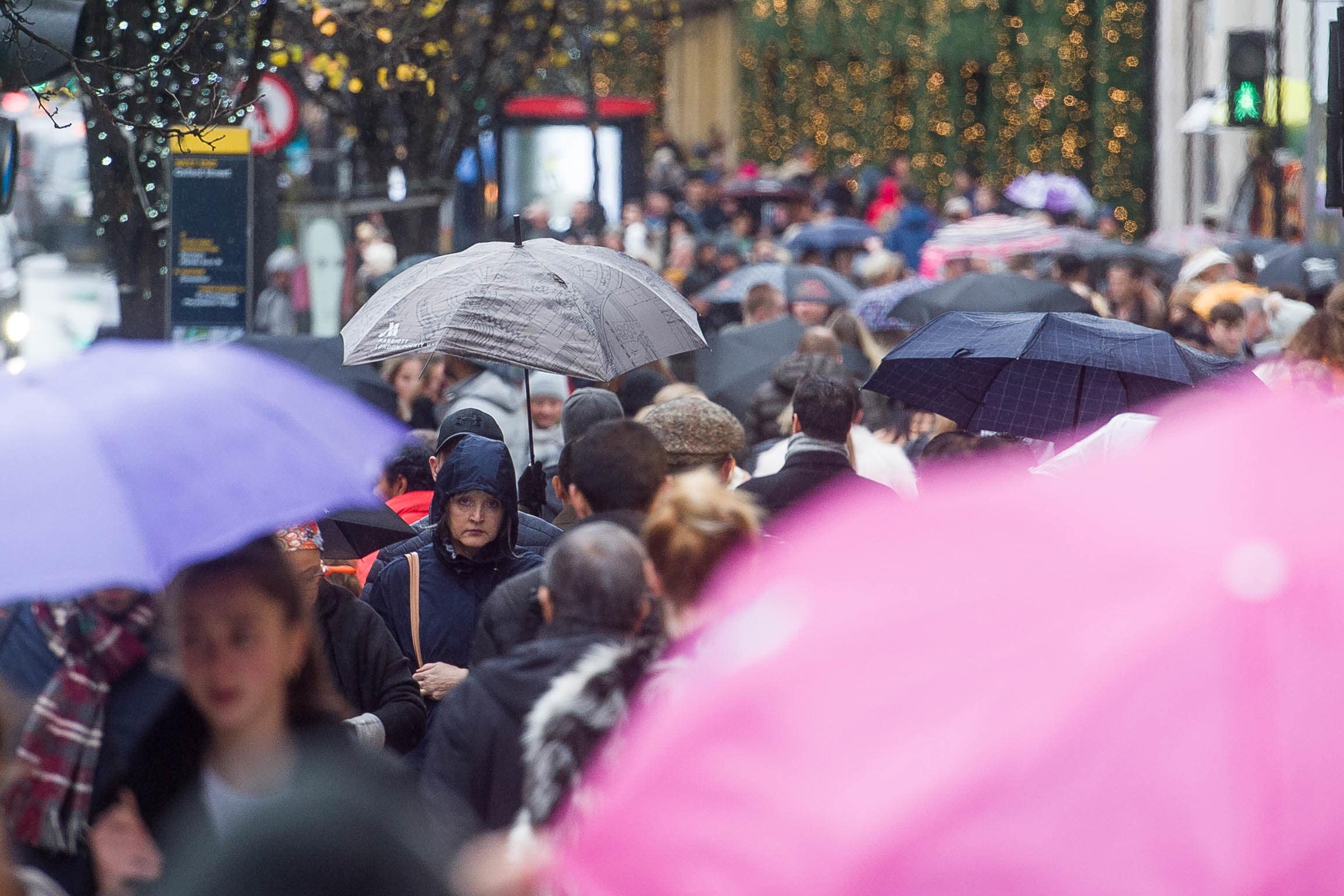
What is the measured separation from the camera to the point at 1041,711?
241 centimetres

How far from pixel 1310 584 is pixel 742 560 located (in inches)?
62.1

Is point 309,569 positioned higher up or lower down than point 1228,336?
lower down

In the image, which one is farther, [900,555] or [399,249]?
[399,249]

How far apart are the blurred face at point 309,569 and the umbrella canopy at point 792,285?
30.9 feet

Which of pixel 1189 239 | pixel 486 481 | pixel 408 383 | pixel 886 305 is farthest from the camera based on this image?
pixel 1189 239

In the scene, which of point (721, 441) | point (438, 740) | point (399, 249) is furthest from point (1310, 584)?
point (399, 249)

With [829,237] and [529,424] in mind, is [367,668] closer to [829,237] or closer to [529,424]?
[529,424]

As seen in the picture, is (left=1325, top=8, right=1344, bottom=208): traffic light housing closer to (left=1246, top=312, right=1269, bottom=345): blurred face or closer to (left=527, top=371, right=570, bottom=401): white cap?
(left=1246, top=312, right=1269, bottom=345): blurred face

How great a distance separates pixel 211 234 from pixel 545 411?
11.3 ft

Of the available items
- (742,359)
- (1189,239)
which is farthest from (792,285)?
(1189,239)

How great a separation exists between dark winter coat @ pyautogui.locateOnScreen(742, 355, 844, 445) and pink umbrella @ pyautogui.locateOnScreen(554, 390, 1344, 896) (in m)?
6.25

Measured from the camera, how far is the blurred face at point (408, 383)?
36.7 ft

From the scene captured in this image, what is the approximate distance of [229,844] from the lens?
117 inches

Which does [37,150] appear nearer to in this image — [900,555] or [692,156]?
[692,156]
